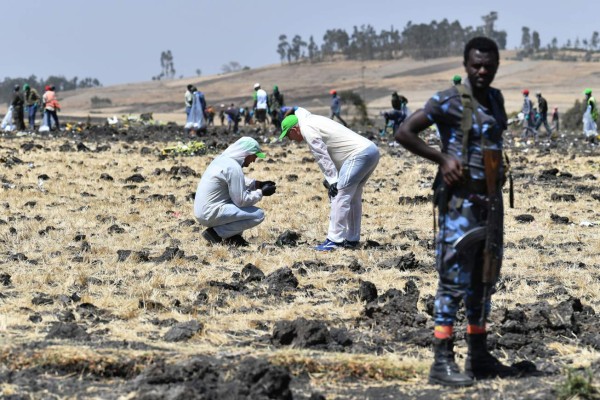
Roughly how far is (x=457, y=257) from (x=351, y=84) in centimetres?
12553

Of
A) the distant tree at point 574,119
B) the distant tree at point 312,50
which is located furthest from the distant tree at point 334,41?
the distant tree at point 574,119

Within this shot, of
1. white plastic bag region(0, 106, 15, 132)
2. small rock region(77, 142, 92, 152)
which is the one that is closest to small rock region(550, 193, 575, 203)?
small rock region(77, 142, 92, 152)

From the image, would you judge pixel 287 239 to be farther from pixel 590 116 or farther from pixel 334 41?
pixel 334 41

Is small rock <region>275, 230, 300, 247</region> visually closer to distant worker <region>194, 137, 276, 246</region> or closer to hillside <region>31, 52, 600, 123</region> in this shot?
distant worker <region>194, 137, 276, 246</region>

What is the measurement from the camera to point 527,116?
3000 cm

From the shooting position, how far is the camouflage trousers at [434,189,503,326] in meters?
5.52

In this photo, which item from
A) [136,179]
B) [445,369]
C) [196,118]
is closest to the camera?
[445,369]

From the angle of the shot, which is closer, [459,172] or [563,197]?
[459,172]

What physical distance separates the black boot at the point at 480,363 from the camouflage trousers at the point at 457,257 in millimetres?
227

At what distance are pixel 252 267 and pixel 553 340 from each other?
3029mm

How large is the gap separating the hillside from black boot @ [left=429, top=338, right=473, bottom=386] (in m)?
82.9

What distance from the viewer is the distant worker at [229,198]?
10984 mm

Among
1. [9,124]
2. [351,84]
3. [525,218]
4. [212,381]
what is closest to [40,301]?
[212,381]

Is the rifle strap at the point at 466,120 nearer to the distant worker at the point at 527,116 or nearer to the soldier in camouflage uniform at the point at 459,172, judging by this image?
the soldier in camouflage uniform at the point at 459,172
